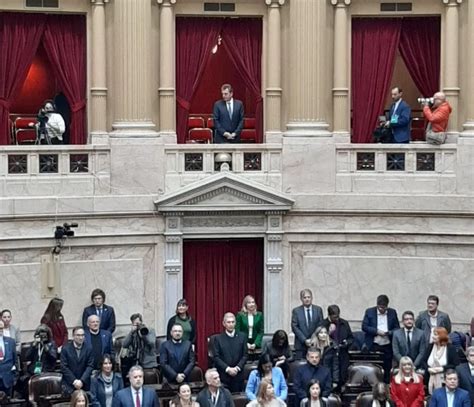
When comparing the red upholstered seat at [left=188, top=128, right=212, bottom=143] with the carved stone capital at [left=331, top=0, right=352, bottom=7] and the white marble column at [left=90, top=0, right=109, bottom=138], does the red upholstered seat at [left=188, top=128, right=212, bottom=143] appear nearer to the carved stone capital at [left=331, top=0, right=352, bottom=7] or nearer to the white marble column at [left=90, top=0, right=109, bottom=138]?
the white marble column at [left=90, top=0, right=109, bottom=138]

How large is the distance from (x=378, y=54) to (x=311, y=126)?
6.65ft

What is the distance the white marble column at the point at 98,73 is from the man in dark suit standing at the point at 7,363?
5457 mm

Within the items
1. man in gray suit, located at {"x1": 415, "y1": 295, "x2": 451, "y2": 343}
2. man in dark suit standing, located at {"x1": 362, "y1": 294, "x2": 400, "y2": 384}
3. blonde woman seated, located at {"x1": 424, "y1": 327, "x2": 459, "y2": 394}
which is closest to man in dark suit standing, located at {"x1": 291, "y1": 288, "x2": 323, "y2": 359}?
man in dark suit standing, located at {"x1": 362, "y1": 294, "x2": 400, "y2": 384}

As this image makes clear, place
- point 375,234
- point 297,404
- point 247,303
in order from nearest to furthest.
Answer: point 297,404, point 247,303, point 375,234

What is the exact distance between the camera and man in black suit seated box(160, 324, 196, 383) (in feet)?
93.8

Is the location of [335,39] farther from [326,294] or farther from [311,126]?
[326,294]

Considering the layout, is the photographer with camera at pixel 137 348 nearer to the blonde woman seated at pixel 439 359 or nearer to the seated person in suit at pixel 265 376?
the seated person in suit at pixel 265 376

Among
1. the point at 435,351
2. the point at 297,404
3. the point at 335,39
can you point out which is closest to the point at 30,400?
the point at 297,404

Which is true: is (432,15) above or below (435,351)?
above

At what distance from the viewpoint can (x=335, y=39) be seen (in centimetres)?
3325

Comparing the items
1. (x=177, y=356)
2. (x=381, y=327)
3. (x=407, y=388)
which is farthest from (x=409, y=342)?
(x=177, y=356)

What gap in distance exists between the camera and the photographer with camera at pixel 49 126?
106 feet

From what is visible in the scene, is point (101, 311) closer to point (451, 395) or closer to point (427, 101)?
point (451, 395)

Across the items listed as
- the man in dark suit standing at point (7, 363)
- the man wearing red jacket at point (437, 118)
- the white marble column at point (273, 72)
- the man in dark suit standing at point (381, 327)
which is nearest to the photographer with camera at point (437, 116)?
the man wearing red jacket at point (437, 118)
